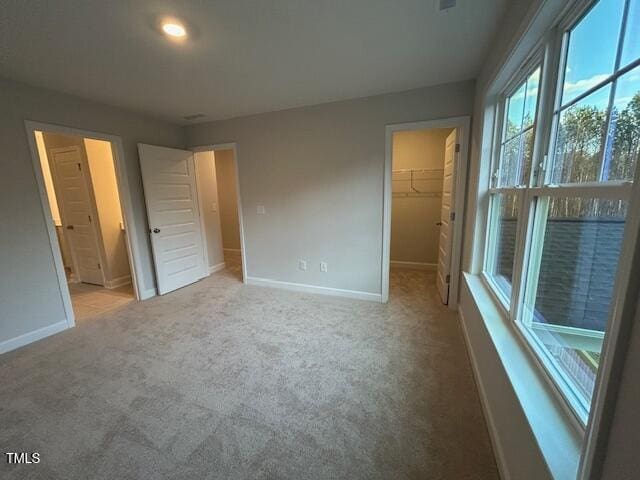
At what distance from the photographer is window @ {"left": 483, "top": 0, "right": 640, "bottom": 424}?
0.84m

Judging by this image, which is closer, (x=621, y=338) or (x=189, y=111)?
(x=621, y=338)

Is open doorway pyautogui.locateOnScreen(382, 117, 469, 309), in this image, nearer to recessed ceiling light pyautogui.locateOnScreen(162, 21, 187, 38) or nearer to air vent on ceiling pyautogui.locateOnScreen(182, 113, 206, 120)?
recessed ceiling light pyautogui.locateOnScreen(162, 21, 187, 38)

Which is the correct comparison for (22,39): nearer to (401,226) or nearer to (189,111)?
(189,111)

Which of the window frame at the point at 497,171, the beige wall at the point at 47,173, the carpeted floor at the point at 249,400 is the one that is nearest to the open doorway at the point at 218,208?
the carpeted floor at the point at 249,400

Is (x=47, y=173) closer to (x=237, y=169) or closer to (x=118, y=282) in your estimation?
(x=118, y=282)

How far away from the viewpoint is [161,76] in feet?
7.64

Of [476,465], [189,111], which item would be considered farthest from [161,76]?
[476,465]

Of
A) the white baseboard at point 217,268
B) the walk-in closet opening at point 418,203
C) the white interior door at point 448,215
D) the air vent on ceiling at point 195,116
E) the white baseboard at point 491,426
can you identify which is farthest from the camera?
the white baseboard at point 217,268

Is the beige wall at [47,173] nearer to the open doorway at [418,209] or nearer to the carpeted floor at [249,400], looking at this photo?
the carpeted floor at [249,400]

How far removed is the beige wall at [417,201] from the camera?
4113mm

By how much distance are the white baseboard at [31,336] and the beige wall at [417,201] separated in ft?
14.6

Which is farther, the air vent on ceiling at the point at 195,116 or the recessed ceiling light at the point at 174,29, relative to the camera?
the air vent on ceiling at the point at 195,116

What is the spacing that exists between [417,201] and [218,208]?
356 cm

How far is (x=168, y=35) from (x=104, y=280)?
3.74 metres
